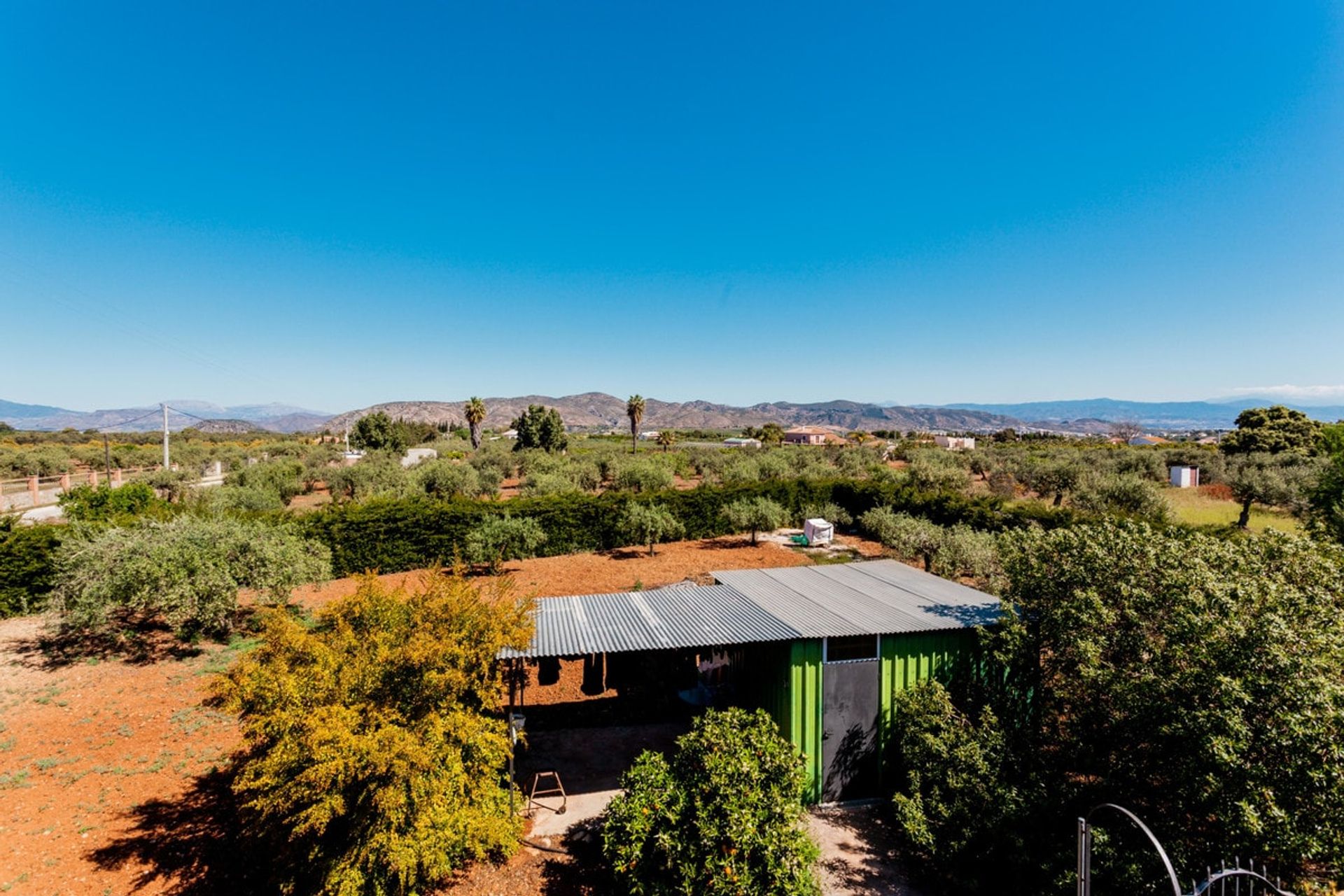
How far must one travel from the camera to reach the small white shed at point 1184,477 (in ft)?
110

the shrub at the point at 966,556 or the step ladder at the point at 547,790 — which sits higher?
the shrub at the point at 966,556

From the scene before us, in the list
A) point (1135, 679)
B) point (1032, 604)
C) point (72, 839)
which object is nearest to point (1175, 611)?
point (1135, 679)

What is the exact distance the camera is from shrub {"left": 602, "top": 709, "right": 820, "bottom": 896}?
5.61 metres

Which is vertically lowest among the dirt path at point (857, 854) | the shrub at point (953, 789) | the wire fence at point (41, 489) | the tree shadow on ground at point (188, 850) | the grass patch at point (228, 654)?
the dirt path at point (857, 854)

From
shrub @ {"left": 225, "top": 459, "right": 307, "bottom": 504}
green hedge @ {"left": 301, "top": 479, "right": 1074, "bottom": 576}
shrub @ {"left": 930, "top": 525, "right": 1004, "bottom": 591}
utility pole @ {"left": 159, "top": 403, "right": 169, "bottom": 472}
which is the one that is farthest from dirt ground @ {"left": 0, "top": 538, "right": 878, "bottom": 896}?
utility pole @ {"left": 159, "top": 403, "right": 169, "bottom": 472}

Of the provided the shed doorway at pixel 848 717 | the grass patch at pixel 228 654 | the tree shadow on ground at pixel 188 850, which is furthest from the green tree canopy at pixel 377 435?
the shed doorway at pixel 848 717

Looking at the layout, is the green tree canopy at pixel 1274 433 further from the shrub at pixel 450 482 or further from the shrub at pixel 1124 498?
the shrub at pixel 450 482

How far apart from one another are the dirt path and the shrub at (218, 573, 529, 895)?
381cm

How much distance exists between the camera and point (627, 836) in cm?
598

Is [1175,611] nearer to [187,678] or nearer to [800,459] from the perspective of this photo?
[187,678]

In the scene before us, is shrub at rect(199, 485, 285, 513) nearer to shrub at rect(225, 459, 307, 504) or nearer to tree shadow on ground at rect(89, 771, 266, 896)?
shrub at rect(225, 459, 307, 504)

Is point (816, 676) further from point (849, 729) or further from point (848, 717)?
point (849, 729)

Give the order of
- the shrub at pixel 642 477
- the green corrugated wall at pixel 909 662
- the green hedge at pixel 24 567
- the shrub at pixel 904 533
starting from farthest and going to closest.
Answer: the shrub at pixel 642 477, the shrub at pixel 904 533, the green hedge at pixel 24 567, the green corrugated wall at pixel 909 662

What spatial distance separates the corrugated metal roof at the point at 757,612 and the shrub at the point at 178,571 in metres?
8.51
